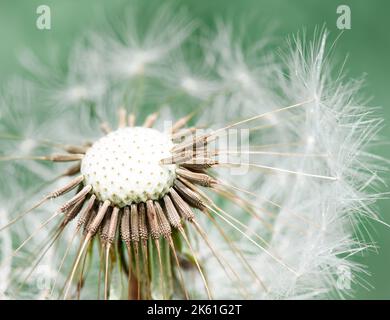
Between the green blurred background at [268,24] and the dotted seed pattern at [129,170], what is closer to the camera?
the dotted seed pattern at [129,170]

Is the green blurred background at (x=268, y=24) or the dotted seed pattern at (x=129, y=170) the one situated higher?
the green blurred background at (x=268, y=24)

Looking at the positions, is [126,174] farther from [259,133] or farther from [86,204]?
[259,133]

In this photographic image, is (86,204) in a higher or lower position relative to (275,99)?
lower

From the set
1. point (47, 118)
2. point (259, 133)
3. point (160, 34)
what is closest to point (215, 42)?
point (160, 34)

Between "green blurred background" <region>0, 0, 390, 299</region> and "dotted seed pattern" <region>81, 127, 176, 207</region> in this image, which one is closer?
"dotted seed pattern" <region>81, 127, 176, 207</region>

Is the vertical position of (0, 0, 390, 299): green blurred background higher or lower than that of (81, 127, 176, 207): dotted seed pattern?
higher
